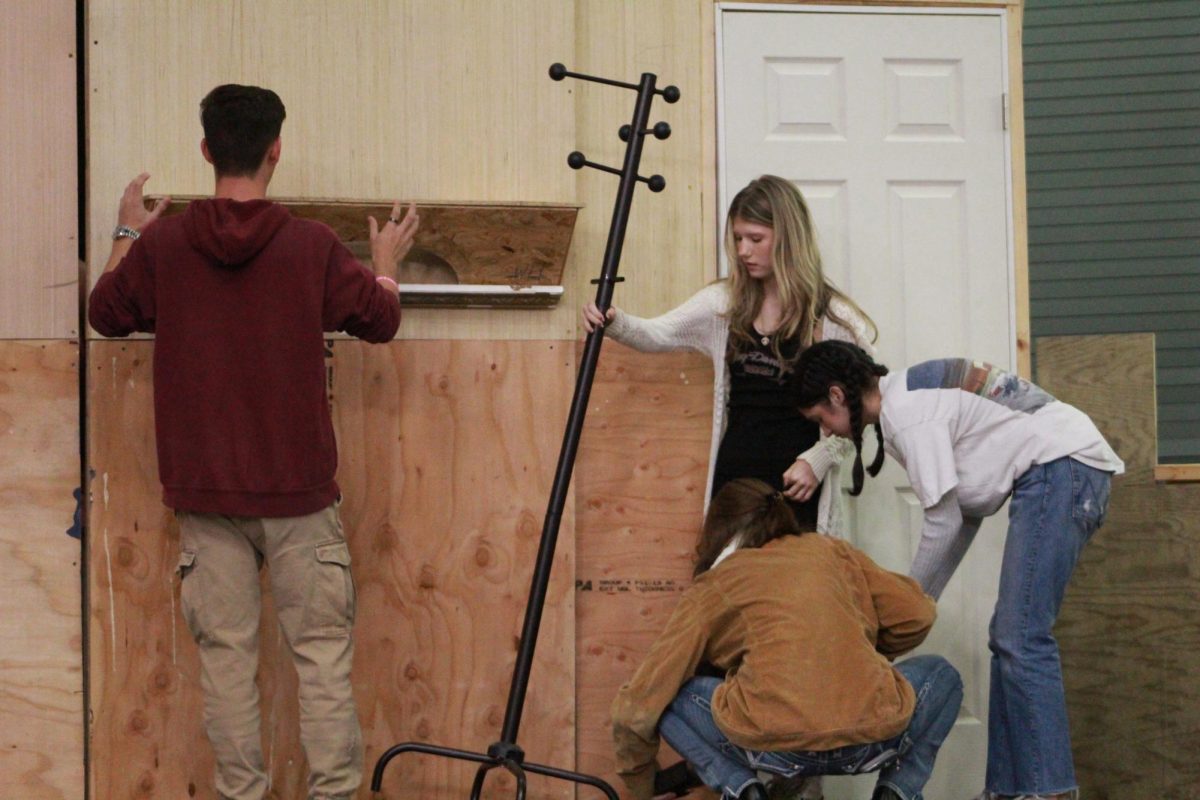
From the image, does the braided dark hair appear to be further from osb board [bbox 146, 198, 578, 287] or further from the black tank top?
osb board [bbox 146, 198, 578, 287]

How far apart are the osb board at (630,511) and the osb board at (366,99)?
0.26 m

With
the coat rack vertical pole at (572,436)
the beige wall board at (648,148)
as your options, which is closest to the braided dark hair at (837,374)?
the coat rack vertical pole at (572,436)

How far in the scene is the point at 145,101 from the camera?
123 inches

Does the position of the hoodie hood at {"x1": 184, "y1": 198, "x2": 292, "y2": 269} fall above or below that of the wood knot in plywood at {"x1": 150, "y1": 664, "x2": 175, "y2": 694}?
above

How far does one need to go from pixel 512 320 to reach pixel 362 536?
64 cm

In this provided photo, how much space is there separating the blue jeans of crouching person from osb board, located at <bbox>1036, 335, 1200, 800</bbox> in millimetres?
938

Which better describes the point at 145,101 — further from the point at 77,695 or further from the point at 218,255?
the point at 77,695

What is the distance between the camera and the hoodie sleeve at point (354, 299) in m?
2.62

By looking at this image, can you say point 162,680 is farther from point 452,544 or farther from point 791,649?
point 791,649

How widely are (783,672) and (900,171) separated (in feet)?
5.27

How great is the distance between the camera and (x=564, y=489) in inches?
111

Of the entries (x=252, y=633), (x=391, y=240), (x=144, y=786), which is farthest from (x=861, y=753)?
(x=144, y=786)

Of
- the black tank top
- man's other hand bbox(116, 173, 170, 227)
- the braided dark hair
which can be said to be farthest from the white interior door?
man's other hand bbox(116, 173, 170, 227)

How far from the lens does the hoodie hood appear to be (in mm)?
2521
